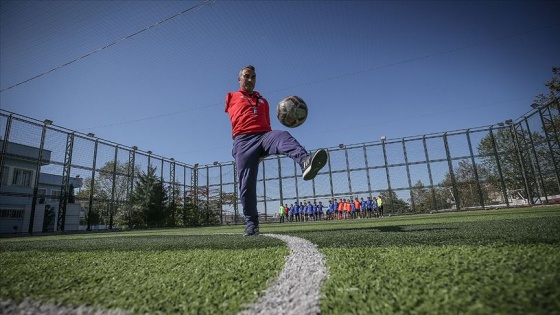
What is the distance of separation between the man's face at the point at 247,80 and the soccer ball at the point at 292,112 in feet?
1.62

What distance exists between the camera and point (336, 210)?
21125mm

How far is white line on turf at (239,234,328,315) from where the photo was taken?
32.1 inches

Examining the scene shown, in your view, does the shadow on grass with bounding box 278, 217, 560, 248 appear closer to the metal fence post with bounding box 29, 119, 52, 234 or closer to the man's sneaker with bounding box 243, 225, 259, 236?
the man's sneaker with bounding box 243, 225, 259, 236

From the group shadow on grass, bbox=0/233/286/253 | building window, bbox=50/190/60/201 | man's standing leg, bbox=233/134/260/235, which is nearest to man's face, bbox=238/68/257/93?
man's standing leg, bbox=233/134/260/235

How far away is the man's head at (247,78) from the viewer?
381 centimetres

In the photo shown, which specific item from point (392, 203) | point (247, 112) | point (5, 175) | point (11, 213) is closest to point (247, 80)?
point (247, 112)

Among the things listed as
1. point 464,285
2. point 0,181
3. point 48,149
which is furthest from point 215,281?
point 48,149

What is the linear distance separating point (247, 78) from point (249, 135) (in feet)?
2.91

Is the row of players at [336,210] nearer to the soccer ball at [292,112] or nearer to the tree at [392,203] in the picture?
the tree at [392,203]

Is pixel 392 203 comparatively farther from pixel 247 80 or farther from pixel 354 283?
pixel 354 283

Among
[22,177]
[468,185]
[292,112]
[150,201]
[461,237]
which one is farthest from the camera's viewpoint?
[468,185]

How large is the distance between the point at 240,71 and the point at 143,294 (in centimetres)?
341

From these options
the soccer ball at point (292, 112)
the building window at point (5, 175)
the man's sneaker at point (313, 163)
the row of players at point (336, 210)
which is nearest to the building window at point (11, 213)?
the building window at point (5, 175)

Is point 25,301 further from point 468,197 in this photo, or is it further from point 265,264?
point 468,197
